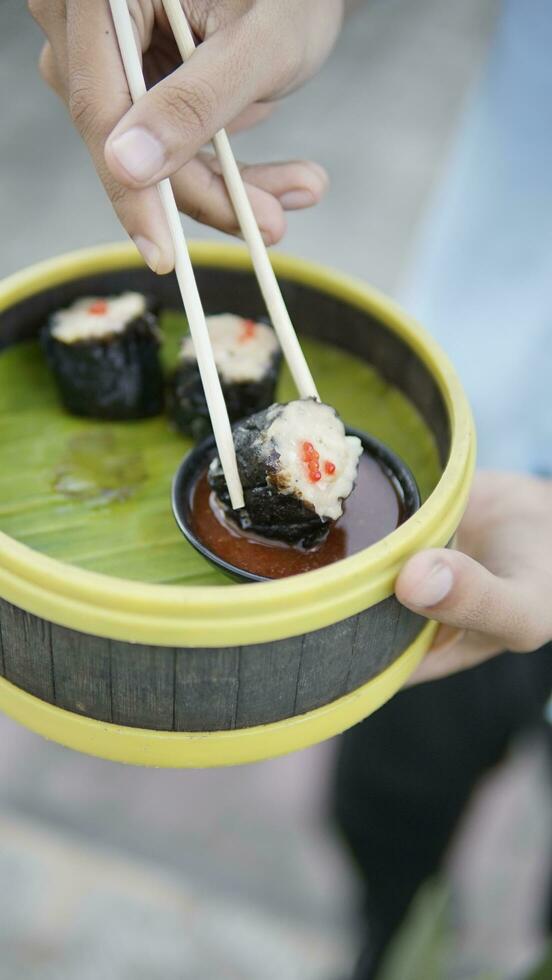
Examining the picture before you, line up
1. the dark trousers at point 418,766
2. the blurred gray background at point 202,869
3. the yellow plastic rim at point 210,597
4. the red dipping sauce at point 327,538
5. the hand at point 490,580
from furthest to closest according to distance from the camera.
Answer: the blurred gray background at point 202,869
the dark trousers at point 418,766
the red dipping sauce at point 327,538
the hand at point 490,580
the yellow plastic rim at point 210,597

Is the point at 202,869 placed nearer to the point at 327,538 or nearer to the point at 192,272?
the point at 327,538

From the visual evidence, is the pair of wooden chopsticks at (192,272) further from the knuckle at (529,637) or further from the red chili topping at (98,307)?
the knuckle at (529,637)

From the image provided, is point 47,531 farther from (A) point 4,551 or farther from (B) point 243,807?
(B) point 243,807

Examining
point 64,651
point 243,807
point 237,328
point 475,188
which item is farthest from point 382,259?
point 64,651

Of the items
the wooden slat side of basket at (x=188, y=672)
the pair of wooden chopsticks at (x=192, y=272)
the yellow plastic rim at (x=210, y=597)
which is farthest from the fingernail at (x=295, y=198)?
the wooden slat side of basket at (x=188, y=672)

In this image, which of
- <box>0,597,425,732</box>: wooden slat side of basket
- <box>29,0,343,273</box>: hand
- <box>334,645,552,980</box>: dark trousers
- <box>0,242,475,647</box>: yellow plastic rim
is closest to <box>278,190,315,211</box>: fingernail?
<box>29,0,343,273</box>: hand

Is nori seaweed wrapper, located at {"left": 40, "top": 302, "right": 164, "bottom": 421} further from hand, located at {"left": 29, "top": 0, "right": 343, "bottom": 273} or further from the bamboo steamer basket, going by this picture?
the bamboo steamer basket
